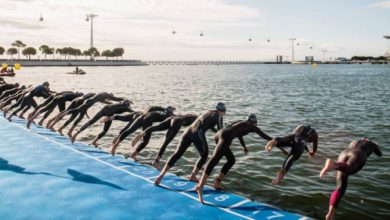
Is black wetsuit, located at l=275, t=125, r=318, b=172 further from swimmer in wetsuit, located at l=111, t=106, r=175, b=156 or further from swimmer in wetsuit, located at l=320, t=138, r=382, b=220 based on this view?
swimmer in wetsuit, located at l=111, t=106, r=175, b=156

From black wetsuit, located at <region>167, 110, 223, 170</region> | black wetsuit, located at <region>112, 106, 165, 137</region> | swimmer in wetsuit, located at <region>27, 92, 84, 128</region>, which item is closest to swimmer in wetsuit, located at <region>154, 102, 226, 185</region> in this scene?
black wetsuit, located at <region>167, 110, 223, 170</region>

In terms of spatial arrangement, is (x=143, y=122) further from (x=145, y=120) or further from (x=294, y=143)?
(x=294, y=143)

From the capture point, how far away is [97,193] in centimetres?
879

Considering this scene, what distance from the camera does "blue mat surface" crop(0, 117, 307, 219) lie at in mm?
7746

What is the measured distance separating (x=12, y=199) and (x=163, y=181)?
384 centimetres

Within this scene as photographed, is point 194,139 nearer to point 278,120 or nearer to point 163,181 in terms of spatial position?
point 163,181

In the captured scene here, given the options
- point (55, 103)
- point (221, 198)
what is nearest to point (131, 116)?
point (55, 103)

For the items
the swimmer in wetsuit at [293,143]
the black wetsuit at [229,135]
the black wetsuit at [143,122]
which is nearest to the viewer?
the swimmer in wetsuit at [293,143]

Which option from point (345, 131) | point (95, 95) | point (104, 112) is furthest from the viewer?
point (345, 131)

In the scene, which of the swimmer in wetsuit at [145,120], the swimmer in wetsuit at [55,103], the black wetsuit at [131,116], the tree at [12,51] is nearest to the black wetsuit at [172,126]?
the swimmer in wetsuit at [145,120]

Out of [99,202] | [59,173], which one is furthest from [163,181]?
[59,173]

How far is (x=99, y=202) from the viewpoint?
8250mm

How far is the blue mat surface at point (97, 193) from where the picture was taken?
7.75 m

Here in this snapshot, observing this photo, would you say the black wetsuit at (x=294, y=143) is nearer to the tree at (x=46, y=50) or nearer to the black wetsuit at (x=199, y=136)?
the black wetsuit at (x=199, y=136)
